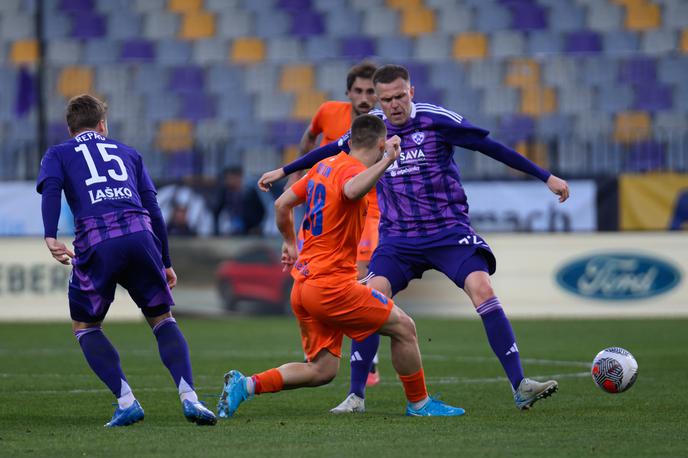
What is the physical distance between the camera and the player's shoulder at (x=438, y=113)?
7645mm

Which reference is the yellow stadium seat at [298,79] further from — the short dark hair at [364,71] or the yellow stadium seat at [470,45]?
the short dark hair at [364,71]

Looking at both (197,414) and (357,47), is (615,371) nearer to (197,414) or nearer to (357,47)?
(197,414)

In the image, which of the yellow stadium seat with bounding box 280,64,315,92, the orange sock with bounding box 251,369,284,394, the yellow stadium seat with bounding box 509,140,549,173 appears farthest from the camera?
the yellow stadium seat with bounding box 280,64,315,92

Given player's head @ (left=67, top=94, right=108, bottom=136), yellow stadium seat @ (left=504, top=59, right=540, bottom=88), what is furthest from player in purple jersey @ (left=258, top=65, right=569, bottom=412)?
yellow stadium seat @ (left=504, top=59, right=540, bottom=88)

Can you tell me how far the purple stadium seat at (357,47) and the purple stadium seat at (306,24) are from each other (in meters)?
0.58

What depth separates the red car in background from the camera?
1734 centimetres

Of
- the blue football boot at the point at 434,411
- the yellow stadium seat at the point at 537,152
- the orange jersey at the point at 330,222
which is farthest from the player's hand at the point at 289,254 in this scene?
the yellow stadium seat at the point at 537,152

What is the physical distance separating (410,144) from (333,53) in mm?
15474

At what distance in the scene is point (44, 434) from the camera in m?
6.30

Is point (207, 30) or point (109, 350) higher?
point (207, 30)

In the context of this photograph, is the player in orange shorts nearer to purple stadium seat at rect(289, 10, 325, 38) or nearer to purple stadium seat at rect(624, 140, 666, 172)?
purple stadium seat at rect(624, 140, 666, 172)

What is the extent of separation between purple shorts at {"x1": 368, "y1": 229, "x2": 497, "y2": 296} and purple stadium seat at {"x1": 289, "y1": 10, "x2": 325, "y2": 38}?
15979 mm

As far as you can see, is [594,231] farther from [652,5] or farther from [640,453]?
[640,453]

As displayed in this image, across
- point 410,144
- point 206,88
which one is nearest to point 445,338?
point 410,144
